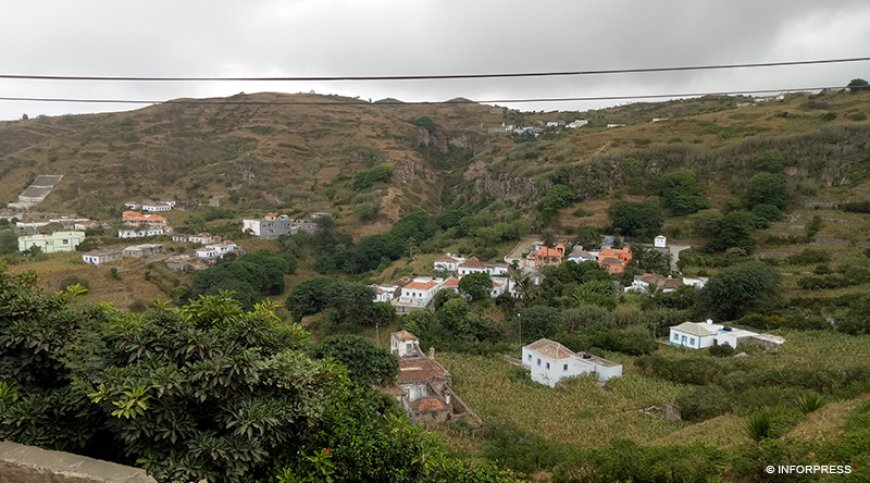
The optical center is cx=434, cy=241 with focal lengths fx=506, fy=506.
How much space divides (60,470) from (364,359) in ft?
44.6

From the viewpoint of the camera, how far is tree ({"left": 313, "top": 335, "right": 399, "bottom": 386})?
16.8 meters

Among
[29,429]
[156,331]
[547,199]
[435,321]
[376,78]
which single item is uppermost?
[376,78]

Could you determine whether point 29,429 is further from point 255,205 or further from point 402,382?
point 255,205

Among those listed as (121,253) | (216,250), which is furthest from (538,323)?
(121,253)

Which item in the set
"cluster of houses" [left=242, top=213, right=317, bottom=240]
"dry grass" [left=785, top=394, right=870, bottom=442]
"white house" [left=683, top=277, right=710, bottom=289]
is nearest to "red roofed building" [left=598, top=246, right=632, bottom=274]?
"white house" [left=683, top=277, right=710, bottom=289]

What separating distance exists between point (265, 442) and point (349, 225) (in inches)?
1732

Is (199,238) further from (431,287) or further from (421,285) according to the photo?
(431,287)

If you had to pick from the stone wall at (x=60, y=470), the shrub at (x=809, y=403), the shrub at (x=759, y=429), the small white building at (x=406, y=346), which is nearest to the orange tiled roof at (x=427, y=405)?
the small white building at (x=406, y=346)

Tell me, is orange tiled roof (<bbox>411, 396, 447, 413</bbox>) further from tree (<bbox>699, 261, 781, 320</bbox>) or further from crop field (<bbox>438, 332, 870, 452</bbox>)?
tree (<bbox>699, 261, 781, 320</bbox>)

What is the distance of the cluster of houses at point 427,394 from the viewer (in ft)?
51.6

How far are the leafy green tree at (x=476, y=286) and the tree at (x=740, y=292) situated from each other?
11.1 metres

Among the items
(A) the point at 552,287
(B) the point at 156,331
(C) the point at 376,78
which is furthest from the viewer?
(A) the point at 552,287

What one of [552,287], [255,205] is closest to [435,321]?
[552,287]

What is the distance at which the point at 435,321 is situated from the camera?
84.6ft
